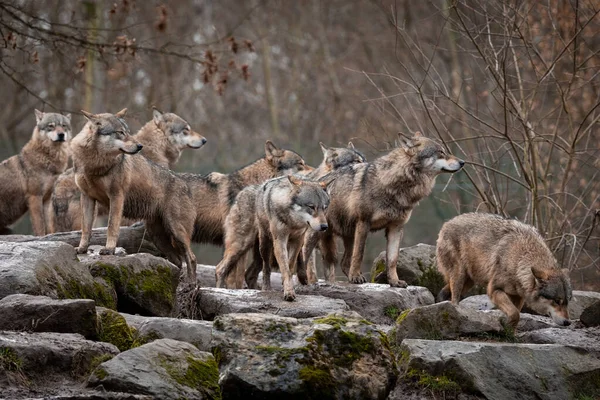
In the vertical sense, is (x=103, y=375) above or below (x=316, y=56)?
below

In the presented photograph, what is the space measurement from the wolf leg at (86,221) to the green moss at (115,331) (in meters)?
2.42

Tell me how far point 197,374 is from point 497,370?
8.21ft

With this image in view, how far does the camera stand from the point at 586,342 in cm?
874

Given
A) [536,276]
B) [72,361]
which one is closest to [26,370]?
[72,361]

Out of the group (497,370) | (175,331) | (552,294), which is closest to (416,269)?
(552,294)

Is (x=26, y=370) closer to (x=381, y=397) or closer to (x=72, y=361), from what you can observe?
(x=72, y=361)

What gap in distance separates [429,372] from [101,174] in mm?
4634

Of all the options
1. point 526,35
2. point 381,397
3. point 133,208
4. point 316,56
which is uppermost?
point 316,56

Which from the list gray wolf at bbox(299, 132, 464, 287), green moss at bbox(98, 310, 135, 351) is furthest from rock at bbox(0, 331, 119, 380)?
gray wolf at bbox(299, 132, 464, 287)

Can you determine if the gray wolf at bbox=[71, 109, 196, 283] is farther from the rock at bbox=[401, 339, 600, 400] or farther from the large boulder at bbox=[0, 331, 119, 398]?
the rock at bbox=[401, 339, 600, 400]

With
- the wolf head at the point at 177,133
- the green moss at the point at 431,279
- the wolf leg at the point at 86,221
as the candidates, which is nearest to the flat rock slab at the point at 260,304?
the wolf leg at the point at 86,221

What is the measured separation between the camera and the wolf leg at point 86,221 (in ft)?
32.4

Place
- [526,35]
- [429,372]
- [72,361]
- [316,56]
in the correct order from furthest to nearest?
[316,56] < [526,35] < [429,372] < [72,361]

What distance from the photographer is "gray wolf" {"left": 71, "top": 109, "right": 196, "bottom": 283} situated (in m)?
10.0
